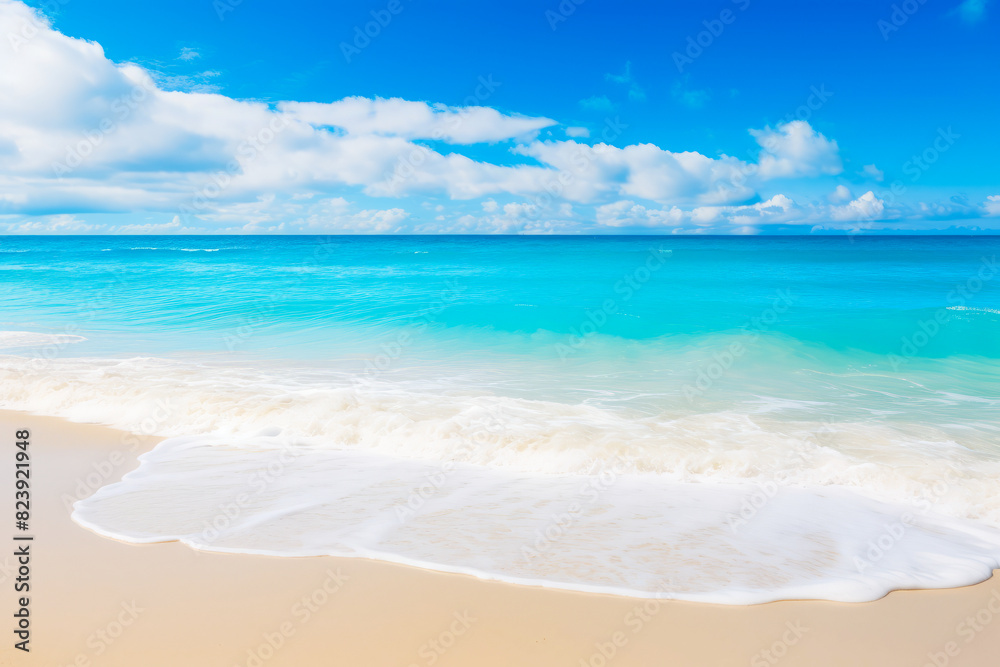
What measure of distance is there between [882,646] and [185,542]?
5.48m

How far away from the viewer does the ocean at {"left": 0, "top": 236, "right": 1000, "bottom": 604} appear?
4684mm

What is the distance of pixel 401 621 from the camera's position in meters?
3.75

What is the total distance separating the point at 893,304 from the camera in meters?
21.3

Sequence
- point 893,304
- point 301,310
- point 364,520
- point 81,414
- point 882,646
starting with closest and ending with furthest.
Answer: point 882,646 < point 364,520 < point 81,414 < point 301,310 < point 893,304

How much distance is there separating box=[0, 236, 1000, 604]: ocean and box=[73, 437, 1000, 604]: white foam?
0.03 m

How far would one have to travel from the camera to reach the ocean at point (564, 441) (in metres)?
4.68

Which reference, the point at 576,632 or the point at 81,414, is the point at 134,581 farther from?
the point at 81,414

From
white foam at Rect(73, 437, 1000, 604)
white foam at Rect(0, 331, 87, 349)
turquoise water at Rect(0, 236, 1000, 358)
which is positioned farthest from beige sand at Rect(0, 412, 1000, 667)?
white foam at Rect(0, 331, 87, 349)

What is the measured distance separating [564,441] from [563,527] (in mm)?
2063

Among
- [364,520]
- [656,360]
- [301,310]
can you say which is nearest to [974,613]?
[364,520]

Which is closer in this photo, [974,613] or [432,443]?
[974,613]

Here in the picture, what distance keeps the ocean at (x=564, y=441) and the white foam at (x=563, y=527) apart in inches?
1.1

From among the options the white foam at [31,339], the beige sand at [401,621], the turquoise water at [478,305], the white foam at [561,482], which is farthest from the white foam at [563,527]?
the white foam at [31,339]

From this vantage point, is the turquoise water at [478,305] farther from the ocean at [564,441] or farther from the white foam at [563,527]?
the white foam at [563,527]
